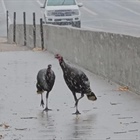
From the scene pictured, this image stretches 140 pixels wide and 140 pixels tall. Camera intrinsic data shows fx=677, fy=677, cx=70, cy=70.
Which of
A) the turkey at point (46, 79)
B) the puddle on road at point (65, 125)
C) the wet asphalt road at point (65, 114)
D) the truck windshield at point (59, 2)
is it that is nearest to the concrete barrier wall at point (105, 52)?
the wet asphalt road at point (65, 114)

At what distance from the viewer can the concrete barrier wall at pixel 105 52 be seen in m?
12.7

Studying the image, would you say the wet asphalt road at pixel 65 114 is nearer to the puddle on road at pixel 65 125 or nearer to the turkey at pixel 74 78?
the puddle on road at pixel 65 125

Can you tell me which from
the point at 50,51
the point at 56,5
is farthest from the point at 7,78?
the point at 56,5

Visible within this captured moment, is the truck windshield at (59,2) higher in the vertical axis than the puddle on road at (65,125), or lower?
higher

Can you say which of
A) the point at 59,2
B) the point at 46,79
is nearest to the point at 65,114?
the point at 46,79

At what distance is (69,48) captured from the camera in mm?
19891

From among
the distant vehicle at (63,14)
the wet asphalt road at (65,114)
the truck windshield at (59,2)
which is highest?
the truck windshield at (59,2)

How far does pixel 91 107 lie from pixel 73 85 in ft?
3.64

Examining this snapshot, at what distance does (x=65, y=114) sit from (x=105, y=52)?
475cm

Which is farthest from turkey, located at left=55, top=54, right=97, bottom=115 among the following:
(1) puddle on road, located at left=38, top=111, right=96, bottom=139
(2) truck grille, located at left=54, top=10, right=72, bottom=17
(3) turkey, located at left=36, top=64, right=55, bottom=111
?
(2) truck grille, located at left=54, top=10, right=72, bottom=17

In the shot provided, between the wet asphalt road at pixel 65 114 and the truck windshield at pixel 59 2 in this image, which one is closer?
the wet asphalt road at pixel 65 114

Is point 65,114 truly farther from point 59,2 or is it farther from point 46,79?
point 59,2

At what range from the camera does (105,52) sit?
15.2 m

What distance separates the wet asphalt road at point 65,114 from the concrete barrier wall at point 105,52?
0.28 meters
